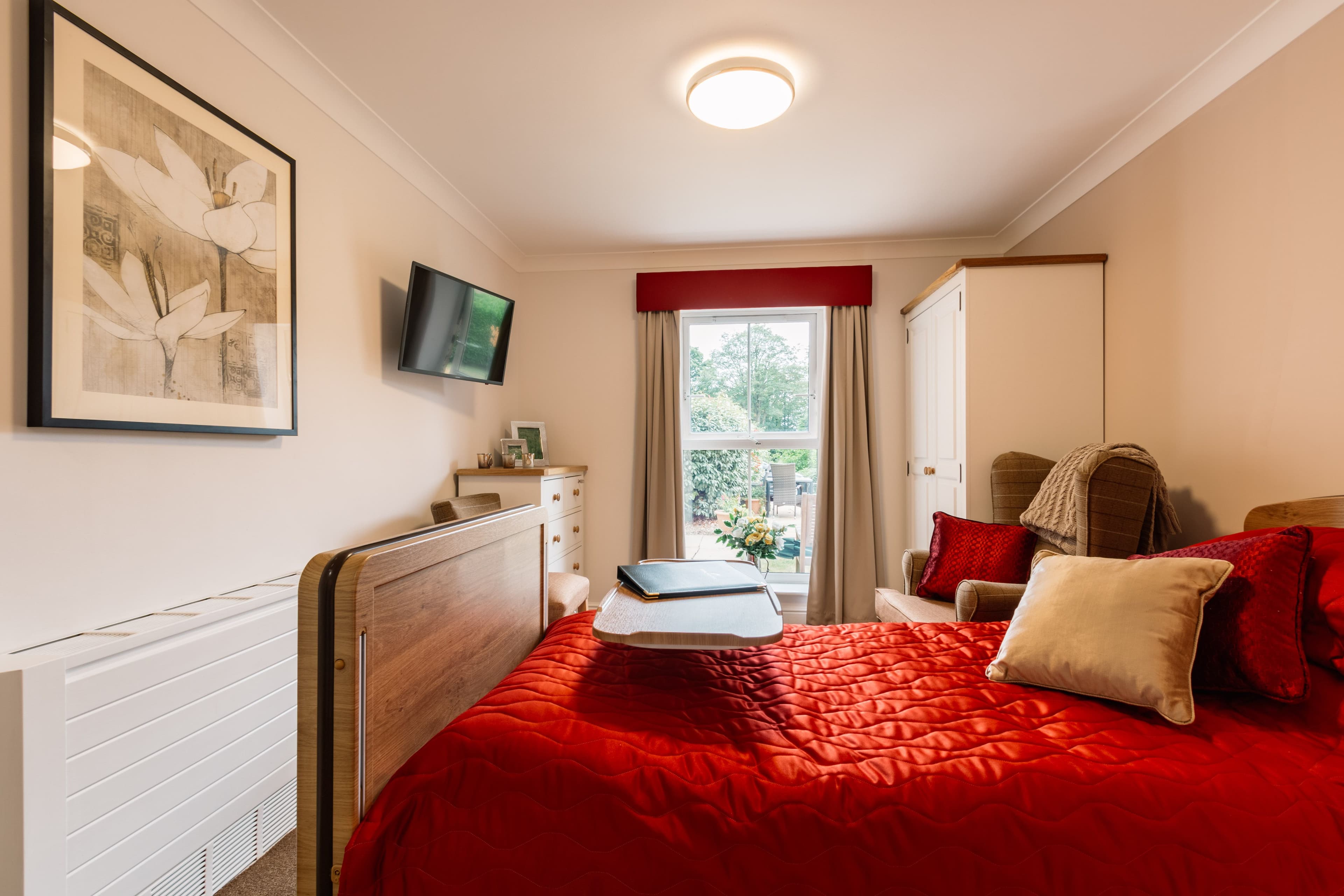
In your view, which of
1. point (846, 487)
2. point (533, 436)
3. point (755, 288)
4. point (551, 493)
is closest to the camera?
point (551, 493)

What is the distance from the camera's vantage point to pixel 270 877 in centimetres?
164

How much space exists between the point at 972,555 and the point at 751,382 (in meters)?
1.96

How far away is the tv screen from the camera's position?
8.46 ft

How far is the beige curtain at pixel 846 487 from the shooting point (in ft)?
12.4

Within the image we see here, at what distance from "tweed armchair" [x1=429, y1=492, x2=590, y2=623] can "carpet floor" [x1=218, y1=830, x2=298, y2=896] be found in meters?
1.07

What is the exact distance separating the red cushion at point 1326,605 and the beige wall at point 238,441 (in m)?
2.61

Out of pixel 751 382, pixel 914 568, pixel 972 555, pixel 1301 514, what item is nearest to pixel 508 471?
pixel 751 382

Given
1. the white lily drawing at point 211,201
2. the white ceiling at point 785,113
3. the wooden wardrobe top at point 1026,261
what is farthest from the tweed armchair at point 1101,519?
the white lily drawing at point 211,201

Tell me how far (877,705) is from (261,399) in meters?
1.92

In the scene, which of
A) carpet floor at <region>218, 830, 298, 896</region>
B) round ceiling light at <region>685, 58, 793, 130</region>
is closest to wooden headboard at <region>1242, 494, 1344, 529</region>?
round ceiling light at <region>685, 58, 793, 130</region>

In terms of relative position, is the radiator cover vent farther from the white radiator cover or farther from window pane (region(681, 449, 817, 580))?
window pane (region(681, 449, 817, 580))

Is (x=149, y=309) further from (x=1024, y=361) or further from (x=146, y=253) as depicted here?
(x=1024, y=361)

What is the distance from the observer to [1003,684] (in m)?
1.32

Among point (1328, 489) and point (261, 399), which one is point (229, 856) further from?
point (1328, 489)
